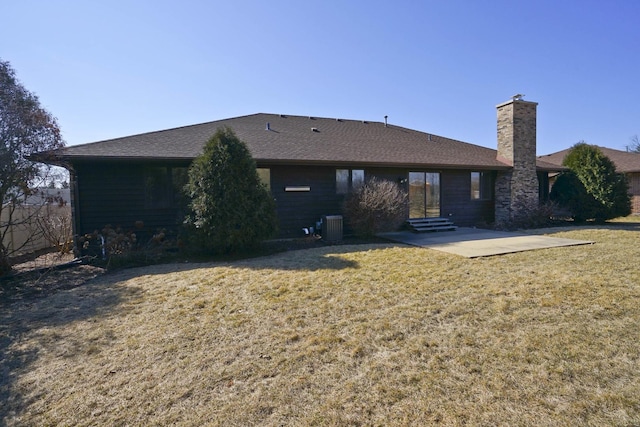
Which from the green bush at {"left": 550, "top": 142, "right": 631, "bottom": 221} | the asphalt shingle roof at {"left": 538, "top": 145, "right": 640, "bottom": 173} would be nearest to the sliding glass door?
the green bush at {"left": 550, "top": 142, "right": 631, "bottom": 221}

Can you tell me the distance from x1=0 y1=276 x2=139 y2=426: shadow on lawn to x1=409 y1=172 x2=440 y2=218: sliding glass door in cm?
952

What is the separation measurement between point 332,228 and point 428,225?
156 inches

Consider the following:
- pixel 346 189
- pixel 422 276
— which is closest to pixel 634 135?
pixel 346 189

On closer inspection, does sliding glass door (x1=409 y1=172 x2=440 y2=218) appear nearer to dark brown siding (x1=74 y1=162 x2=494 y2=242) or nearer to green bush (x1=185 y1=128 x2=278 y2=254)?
dark brown siding (x1=74 y1=162 x2=494 y2=242)

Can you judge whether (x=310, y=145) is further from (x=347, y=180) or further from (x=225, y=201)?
(x=225, y=201)

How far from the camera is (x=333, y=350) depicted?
298 centimetres

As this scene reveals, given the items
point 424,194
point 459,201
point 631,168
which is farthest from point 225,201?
point 631,168

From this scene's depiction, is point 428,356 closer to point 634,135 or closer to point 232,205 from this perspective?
point 232,205

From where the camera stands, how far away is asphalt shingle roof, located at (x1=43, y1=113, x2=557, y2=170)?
→ 8664mm

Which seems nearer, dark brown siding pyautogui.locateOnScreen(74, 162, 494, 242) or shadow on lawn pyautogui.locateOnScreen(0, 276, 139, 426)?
shadow on lawn pyautogui.locateOnScreen(0, 276, 139, 426)

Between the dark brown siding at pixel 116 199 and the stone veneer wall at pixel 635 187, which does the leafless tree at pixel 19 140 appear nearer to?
the dark brown siding at pixel 116 199

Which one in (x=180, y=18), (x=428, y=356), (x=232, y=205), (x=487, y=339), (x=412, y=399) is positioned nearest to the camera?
(x=412, y=399)

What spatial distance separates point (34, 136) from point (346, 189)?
319 inches

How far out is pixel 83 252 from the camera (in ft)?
26.5
